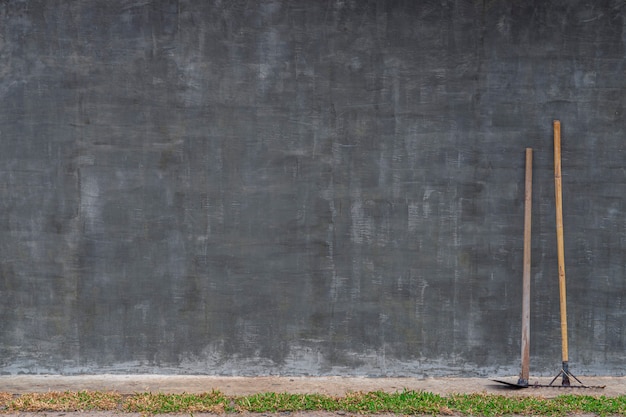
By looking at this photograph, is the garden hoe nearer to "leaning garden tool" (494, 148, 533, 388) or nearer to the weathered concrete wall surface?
"leaning garden tool" (494, 148, 533, 388)

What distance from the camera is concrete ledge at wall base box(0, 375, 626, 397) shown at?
6156 millimetres

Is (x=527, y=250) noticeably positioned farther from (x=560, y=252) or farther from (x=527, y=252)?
(x=560, y=252)

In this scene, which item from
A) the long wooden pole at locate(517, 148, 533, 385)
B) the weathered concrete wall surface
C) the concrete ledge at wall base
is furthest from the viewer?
the weathered concrete wall surface

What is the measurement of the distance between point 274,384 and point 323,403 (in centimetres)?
→ 71

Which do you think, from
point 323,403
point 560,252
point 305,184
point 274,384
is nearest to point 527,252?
point 560,252

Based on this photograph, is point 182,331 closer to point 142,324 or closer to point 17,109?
point 142,324

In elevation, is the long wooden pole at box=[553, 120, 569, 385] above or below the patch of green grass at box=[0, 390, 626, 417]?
above

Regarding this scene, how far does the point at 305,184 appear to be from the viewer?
649 centimetres

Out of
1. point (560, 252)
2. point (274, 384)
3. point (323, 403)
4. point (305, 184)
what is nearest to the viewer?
point (323, 403)

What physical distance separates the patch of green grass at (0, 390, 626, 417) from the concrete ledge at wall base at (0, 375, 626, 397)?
0.64 ft

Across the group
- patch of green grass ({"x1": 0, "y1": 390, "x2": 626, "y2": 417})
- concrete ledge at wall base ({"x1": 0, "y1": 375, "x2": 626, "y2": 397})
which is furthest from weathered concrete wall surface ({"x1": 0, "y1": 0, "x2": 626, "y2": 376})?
patch of green grass ({"x1": 0, "y1": 390, "x2": 626, "y2": 417})

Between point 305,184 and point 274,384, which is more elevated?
point 305,184

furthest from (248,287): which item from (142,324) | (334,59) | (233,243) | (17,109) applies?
(17,109)

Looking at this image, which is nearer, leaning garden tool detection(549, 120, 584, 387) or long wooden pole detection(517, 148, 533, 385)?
leaning garden tool detection(549, 120, 584, 387)
